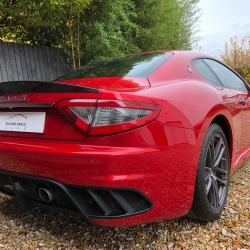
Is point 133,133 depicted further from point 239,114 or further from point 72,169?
point 239,114

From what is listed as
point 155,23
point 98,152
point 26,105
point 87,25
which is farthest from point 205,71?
point 155,23

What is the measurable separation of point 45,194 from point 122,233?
1.91 feet

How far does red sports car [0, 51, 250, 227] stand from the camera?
51.0 inches

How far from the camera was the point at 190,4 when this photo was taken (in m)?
12.4

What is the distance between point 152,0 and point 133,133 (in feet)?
21.2

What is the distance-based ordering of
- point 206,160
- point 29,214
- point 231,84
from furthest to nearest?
point 231,84 → point 29,214 → point 206,160

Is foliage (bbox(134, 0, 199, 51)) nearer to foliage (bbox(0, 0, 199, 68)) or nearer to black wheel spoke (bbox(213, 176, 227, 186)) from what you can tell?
foliage (bbox(0, 0, 199, 68))

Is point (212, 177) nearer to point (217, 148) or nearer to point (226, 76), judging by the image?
point (217, 148)

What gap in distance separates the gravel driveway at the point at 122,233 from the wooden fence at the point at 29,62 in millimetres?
3728

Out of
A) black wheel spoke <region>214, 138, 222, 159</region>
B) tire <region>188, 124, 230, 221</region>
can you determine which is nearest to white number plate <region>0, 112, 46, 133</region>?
tire <region>188, 124, 230, 221</region>

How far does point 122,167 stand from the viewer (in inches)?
50.5

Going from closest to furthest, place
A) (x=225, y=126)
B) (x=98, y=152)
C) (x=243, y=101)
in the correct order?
(x=98, y=152)
(x=225, y=126)
(x=243, y=101)

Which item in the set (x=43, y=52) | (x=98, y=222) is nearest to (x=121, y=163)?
(x=98, y=222)

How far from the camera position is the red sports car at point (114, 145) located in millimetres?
1296
